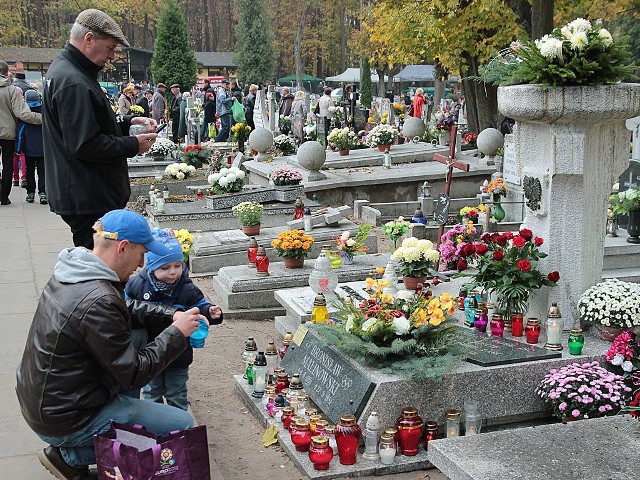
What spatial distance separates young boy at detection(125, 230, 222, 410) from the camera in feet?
16.8

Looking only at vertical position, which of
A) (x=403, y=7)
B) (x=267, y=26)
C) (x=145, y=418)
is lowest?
(x=145, y=418)

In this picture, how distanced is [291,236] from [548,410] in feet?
12.4

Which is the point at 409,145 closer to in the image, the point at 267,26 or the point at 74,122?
the point at 74,122

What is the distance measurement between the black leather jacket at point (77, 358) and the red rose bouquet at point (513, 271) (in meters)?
2.95

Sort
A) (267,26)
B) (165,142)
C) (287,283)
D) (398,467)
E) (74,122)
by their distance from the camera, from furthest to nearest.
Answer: (267,26)
(165,142)
(287,283)
(74,122)
(398,467)

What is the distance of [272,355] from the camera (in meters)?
6.39

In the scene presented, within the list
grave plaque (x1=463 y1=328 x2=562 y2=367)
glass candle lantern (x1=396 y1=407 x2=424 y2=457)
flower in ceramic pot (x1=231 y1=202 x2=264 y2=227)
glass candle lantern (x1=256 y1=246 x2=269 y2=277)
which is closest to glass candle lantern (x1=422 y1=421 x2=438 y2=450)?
glass candle lantern (x1=396 y1=407 x2=424 y2=457)

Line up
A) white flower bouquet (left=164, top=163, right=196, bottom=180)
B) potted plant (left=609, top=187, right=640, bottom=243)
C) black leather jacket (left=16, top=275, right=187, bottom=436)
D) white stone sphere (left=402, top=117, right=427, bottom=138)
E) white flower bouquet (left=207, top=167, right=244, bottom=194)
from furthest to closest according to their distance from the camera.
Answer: white stone sphere (left=402, top=117, right=427, bottom=138), white flower bouquet (left=164, top=163, right=196, bottom=180), white flower bouquet (left=207, top=167, right=244, bottom=194), potted plant (left=609, top=187, right=640, bottom=243), black leather jacket (left=16, top=275, right=187, bottom=436)

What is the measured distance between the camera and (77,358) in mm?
3910

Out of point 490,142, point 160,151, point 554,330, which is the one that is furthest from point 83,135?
point 160,151

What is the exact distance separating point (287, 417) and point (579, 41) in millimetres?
3266

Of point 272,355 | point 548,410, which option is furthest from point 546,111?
point 272,355

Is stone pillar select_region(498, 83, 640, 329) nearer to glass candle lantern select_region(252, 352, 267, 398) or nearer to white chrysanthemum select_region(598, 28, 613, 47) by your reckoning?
white chrysanthemum select_region(598, 28, 613, 47)

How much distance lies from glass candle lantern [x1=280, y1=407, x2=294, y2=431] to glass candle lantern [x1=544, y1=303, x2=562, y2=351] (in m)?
1.78
